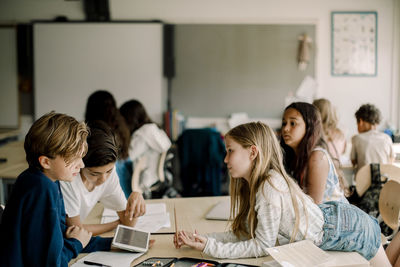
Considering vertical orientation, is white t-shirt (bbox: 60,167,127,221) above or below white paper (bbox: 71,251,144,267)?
above

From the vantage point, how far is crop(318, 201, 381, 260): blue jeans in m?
1.46

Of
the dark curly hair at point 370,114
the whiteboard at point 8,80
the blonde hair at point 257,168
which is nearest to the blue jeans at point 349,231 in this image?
the blonde hair at point 257,168

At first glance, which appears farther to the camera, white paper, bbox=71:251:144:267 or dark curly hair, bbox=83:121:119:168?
dark curly hair, bbox=83:121:119:168

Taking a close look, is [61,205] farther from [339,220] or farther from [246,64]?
[246,64]

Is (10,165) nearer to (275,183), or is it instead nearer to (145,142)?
(145,142)

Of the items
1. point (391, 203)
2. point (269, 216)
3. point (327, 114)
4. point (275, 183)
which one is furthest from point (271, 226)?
point (327, 114)

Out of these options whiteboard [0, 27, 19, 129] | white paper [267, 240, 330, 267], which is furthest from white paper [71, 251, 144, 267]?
whiteboard [0, 27, 19, 129]

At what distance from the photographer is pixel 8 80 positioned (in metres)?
4.88

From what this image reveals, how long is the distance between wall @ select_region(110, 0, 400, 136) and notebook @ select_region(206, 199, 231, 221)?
321 cm

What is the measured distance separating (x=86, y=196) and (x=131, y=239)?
31 centimetres

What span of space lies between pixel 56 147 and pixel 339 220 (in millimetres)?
1041

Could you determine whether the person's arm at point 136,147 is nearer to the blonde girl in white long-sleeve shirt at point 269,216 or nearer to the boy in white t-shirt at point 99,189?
the boy in white t-shirt at point 99,189

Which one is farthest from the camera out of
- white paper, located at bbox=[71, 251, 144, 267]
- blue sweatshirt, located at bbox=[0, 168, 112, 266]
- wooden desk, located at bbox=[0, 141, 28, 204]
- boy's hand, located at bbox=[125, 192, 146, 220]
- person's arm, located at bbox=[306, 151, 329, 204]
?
wooden desk, located at bbox=[0, 141, 28, 204]

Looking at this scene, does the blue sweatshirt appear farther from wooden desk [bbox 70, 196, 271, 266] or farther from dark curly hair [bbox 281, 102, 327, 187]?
dark curly hair [bbox 281, 102, 327, 187]
